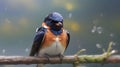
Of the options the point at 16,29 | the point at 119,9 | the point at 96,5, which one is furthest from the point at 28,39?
the point at 119,9

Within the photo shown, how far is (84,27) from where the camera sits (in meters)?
1.62

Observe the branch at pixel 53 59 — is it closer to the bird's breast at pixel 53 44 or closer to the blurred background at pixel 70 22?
the bird's breast at pixel 53 44

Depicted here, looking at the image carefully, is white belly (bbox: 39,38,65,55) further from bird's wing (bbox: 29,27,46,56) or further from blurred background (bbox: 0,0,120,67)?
blurred background (bbox: 0,0,120,67)

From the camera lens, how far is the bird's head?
3.56 ft

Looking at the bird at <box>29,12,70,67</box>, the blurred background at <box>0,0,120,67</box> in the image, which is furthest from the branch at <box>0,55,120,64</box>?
the blurred background at <box>0,0,120,67</box>

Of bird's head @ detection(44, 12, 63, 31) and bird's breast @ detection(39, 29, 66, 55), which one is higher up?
bird's head @ detection(44, 12, 63, 31)

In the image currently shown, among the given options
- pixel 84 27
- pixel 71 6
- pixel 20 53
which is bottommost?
pixel 20 53

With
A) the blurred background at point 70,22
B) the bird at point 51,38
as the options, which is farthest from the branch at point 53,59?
the blurred background at point 70,22

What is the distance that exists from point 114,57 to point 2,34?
69cm

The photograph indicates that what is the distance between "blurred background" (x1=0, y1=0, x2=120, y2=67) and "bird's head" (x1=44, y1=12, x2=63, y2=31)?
45cm

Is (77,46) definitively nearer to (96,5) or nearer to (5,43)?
(96,5)

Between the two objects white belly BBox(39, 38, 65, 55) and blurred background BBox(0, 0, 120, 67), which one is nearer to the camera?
white belly BBox(39, 38, 65, 55)

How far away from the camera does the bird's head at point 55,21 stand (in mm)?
1085

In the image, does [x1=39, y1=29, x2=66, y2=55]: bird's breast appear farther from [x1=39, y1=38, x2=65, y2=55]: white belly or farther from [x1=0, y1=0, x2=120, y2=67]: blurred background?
[x1=0, y1=0, x2=120, y2=67]: blurred background
